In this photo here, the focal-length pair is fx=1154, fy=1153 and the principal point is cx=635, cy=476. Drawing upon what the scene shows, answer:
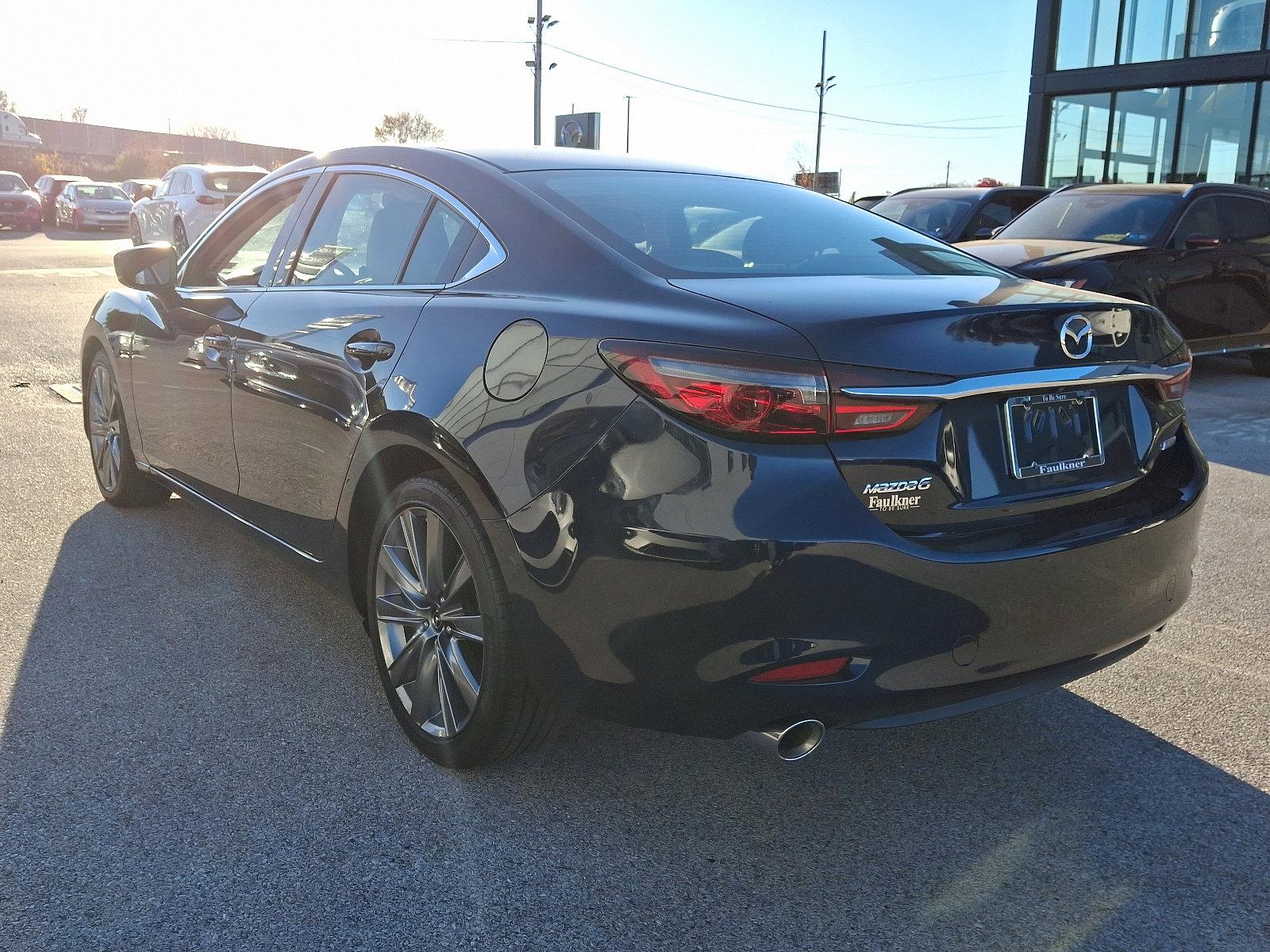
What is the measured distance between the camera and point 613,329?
2.44 m

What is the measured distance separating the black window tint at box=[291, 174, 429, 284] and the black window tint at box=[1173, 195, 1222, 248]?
7941 millimetres

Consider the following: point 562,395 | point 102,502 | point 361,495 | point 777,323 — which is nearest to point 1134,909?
point 777,323

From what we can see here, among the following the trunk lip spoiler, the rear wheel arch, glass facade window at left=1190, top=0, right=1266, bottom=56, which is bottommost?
the rear wheel arch

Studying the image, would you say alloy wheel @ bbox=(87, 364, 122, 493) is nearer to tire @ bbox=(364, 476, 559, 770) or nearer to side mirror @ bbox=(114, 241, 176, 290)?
side mirror @ bbox=(114, 241, 176, 290)

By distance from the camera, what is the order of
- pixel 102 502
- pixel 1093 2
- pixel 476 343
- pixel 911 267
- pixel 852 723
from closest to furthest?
pixel 852 723
pixel 476 343
pixel 911 267
pixel 102 502
pixel 1093 2

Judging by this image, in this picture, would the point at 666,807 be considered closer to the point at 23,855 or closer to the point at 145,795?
the point at 145,795

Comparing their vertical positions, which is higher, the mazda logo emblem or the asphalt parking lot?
the mazda logo emblem

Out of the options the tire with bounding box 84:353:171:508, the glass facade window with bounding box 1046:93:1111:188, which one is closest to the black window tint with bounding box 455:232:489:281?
the tire with bounding box 84:353:171:508

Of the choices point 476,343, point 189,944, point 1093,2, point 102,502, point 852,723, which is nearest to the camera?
point 189,944

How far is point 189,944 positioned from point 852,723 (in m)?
1.38

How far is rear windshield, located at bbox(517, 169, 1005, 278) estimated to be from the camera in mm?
2885

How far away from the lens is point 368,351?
308cm

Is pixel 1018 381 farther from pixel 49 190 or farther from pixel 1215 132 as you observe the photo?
pixel 49 190

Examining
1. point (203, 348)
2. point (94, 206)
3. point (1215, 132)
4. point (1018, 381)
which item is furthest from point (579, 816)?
point (94, 206)
